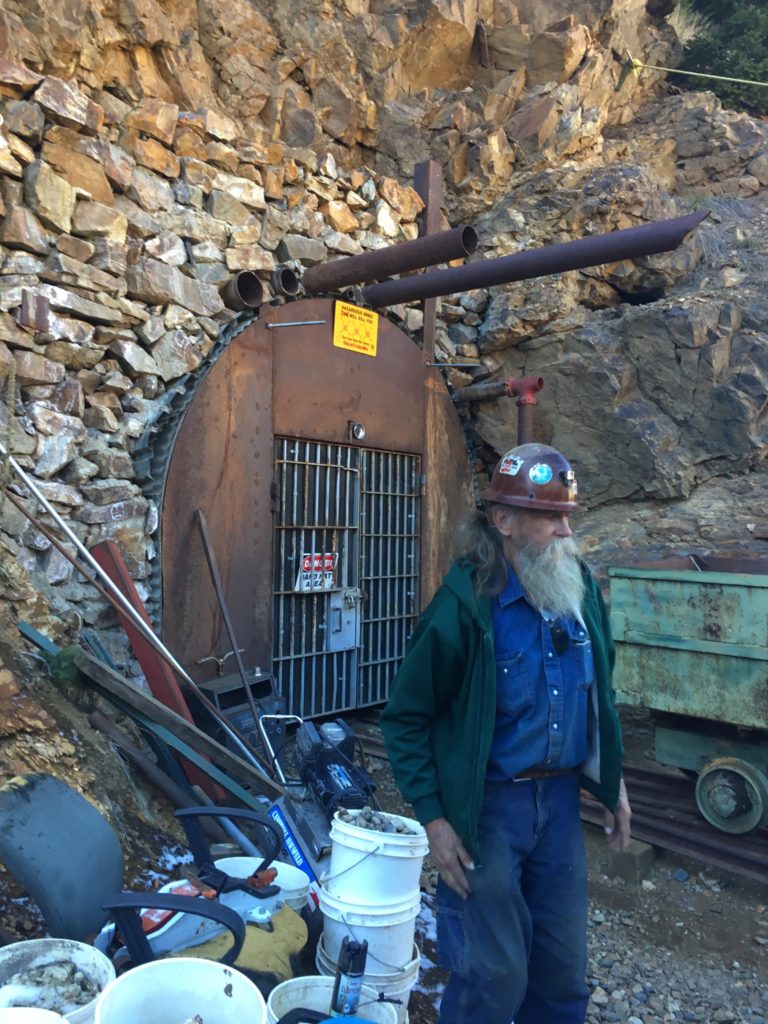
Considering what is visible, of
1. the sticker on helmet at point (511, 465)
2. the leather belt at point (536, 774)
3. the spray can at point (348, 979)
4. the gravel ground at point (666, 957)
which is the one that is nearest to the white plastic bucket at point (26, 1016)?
the spray can at point (348, 979)

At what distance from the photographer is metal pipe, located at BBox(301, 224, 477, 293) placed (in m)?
5.32

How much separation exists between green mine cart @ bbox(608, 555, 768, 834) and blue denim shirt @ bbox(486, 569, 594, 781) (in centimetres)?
258

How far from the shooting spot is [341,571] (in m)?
6.72

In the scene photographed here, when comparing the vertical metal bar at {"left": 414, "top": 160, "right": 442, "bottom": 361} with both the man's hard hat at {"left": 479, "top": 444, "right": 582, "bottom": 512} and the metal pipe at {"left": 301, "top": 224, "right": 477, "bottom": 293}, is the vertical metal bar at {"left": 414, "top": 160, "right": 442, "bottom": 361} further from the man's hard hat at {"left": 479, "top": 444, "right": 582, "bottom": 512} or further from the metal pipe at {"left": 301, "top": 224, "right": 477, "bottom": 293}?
the man's hard hat at {"left": 479, "top": 444, "right": 582, "bottom": 512}

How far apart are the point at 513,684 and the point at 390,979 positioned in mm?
1324

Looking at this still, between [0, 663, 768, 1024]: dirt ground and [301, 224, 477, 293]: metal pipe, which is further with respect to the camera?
[301, 224, 477, 293]: metal pipe

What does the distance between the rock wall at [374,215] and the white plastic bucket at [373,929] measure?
2456 mm

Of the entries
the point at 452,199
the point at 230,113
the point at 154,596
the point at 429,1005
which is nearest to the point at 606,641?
the point at 429,1005

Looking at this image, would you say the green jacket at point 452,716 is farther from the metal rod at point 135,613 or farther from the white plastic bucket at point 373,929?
the metal rod at point 135,613

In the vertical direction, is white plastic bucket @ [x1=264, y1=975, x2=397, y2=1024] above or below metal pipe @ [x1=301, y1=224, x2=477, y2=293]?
below

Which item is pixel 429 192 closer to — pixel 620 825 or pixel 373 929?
pixel 620 825

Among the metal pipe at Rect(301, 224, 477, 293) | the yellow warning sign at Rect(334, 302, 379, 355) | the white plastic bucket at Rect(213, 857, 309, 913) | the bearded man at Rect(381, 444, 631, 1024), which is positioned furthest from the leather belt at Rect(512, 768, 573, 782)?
the yellow warning sign at Rect(334, 302, 379, 355)

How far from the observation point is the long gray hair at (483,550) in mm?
2500

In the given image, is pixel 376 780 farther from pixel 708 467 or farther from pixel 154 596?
pixel 708 467
